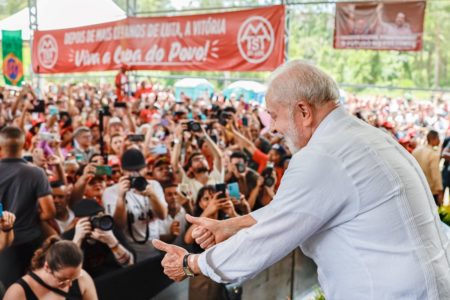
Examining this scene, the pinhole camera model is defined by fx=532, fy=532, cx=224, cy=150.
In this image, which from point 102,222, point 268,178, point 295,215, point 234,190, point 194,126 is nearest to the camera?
point 295,215

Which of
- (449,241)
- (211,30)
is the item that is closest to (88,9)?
(211,30)

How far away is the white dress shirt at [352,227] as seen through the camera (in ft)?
4.82

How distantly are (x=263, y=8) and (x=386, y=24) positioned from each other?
7.29ft

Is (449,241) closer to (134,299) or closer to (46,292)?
(46,292)

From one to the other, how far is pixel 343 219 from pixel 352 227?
34mm

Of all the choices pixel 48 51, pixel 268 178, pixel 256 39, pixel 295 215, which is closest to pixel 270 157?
pixel 268 178

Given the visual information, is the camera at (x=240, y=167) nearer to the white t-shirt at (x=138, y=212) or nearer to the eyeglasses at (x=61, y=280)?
the white t-shirt at (x=138, y=212)

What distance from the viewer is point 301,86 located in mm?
1563

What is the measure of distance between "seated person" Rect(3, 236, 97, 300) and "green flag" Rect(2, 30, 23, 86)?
7982 millimetres

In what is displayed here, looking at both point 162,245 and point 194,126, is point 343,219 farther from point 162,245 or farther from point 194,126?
point 194,126

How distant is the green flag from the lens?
394 inches

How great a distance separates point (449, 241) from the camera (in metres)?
1.74

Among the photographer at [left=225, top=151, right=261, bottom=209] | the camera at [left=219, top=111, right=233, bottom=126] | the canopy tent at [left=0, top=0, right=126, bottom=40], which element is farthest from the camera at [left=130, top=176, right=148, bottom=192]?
the canopy tent at [left=0, top=0, right=126, bottom=40]

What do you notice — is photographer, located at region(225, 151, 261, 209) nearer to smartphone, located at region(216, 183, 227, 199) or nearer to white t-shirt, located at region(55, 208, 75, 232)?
smartphone, located at region(216, 183, 227, 199)
